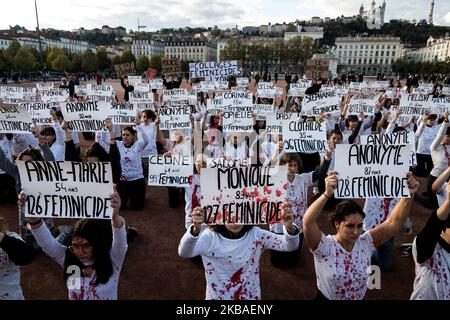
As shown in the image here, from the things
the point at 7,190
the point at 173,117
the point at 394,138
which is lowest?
the point at 7,190

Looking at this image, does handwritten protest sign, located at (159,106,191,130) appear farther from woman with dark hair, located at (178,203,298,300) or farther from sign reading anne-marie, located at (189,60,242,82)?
sign reading anne-marie, located at (189,60,242,82)

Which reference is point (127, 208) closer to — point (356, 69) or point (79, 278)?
point (79, 278)

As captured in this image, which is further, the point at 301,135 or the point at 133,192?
the point at 133,192

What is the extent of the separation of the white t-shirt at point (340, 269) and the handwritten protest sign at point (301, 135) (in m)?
3.75

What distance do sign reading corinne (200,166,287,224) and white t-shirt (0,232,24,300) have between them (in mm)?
1863

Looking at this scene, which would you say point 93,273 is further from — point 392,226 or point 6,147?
point 6,147

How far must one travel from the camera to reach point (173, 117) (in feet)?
30.9

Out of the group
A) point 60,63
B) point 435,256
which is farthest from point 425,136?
point 60,63

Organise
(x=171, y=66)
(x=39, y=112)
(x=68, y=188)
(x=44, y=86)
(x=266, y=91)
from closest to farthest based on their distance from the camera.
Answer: (x=68, y=188) < (x=39, y=112) < (x=266, y=91) < (x=44, y=86) < (x=171, y=66)

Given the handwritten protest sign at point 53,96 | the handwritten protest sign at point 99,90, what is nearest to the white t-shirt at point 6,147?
the handwritten protest sign at point 99,90

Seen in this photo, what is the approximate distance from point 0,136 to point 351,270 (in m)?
7.99

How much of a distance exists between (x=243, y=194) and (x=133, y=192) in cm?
541

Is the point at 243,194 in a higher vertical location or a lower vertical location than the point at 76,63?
higher

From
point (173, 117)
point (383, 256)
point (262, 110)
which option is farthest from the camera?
point (262, 110)
